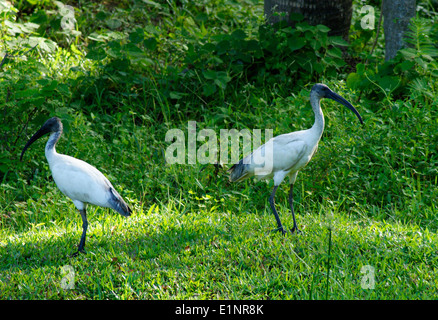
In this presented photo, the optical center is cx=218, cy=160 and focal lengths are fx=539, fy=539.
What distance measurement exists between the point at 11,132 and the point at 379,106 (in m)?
4.48

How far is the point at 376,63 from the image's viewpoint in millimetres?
7727

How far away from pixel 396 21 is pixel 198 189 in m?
3.52

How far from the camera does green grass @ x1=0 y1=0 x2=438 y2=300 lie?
4020 millimetres

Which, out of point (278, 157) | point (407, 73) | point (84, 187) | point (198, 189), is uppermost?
point (407, 73)

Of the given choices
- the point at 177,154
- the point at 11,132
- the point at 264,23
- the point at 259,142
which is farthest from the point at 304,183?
the point at 11,132

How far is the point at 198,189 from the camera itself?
5.95 meters

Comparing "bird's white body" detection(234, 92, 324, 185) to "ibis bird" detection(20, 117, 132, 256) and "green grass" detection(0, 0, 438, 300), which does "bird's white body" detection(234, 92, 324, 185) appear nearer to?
"green grass" detection(0, 0, 438, 300)

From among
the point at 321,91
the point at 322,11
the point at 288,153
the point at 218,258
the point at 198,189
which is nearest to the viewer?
the point at 218,258

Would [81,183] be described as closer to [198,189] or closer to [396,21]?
[198,189]

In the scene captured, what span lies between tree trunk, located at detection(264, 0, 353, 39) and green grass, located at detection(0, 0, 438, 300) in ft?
1.30

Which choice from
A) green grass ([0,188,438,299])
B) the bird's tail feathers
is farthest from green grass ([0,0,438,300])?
the bird's tail feathers

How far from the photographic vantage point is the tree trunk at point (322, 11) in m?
7.64

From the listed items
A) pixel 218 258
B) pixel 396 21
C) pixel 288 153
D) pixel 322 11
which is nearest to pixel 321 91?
pixel 288 153

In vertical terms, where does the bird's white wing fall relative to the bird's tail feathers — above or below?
above
